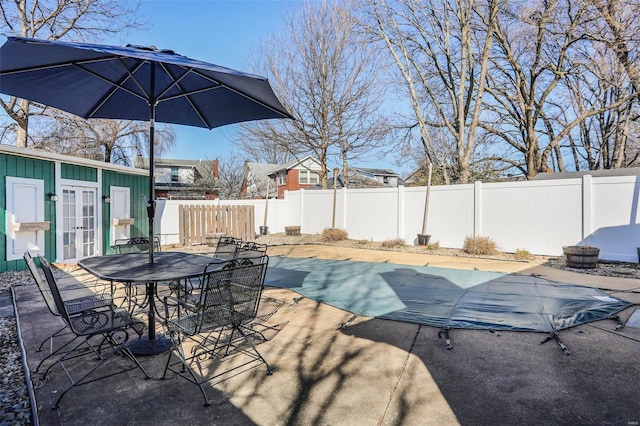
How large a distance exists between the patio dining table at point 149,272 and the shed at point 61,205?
3986 mm

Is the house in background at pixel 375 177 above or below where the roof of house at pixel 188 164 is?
below

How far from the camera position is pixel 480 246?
8266 millimetres

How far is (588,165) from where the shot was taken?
17938 mm

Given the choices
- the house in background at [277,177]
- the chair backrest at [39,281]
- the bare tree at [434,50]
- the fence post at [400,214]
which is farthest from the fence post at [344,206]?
the house in background at [277,177]

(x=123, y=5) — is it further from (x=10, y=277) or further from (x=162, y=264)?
(x=162, y=264)

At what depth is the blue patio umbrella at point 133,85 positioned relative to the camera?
2535mm

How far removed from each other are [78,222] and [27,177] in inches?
54.8

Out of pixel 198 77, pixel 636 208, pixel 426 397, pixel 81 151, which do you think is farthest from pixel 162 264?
pixel 81 151

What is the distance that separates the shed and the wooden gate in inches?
59.6

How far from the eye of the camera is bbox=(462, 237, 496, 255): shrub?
823cm

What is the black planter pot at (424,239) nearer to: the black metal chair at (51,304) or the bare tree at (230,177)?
the black metal chair at (51,304)

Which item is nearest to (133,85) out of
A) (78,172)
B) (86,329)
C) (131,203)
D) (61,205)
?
(86,329)

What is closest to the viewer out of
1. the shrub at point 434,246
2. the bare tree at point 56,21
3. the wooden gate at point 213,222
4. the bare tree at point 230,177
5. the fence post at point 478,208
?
the fence post at point 478,208

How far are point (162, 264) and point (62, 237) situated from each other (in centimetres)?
529
